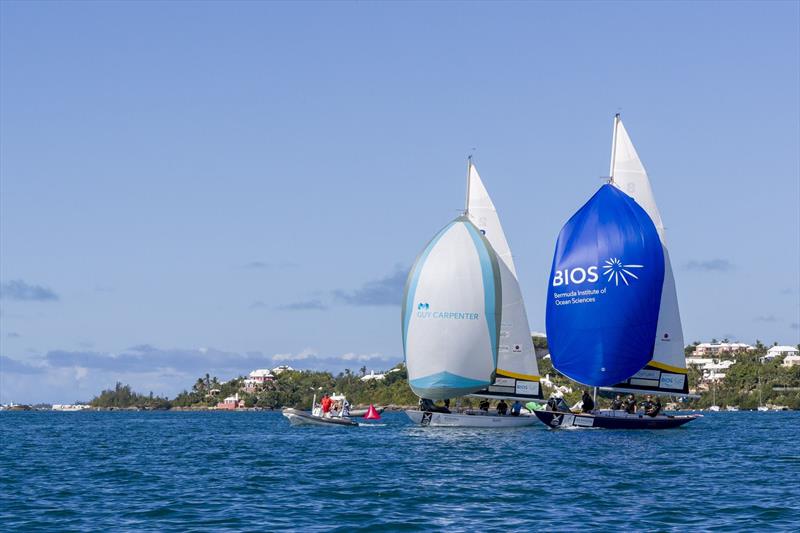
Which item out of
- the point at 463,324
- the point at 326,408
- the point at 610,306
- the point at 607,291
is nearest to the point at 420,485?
the point at 463,324

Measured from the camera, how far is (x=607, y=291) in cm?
7106

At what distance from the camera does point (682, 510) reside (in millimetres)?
34000

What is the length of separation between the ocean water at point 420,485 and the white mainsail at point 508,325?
8467 millimetres

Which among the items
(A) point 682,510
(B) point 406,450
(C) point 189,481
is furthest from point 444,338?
(A) point 682,510

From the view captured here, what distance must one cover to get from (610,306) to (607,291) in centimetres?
92

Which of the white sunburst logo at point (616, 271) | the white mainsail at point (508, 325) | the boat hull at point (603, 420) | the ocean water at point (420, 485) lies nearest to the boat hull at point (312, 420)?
the white mainsail at point (508, 325)

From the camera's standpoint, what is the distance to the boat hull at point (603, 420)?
Answer: 71.8 metres

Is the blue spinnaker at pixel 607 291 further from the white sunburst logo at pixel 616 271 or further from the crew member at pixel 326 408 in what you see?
the crew member at pixel 326 408

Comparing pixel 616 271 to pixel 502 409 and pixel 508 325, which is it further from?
pixel 502 409

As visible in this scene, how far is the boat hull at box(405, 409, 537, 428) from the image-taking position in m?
73.6

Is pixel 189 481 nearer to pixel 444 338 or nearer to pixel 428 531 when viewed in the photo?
pixel 428 531

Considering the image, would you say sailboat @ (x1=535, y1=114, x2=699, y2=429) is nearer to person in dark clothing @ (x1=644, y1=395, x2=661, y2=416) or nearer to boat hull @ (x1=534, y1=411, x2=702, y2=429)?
boat hull @ (x1=534, y1=411, x2=702, y2=429)

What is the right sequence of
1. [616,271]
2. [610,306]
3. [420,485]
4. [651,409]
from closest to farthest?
[420,485]
[610,306]
[616,271]
[651,409]

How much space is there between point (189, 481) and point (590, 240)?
3556cm
